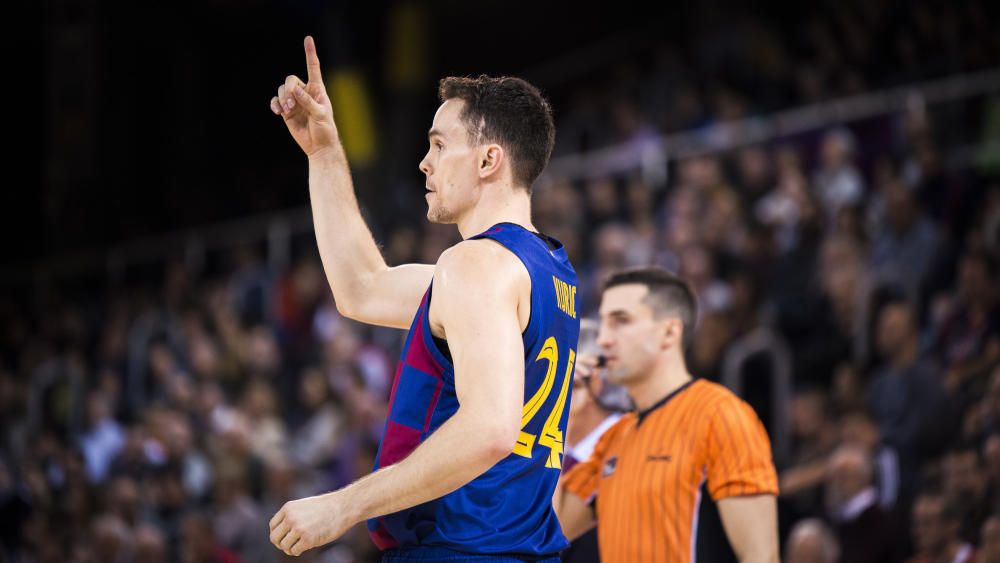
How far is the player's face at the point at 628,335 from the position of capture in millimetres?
4312

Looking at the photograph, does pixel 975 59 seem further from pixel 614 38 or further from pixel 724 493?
pixel 614 38

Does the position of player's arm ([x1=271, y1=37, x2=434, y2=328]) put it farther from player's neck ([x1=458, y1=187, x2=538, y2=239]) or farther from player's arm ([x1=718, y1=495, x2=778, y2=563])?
player's arm ([x1=718, y1=495, x2=778, y2=563])

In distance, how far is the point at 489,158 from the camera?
301 cm

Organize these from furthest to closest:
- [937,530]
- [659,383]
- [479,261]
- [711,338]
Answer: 1. [711,338]
2. [937,530]
3. [659,383]
4. [479,261]

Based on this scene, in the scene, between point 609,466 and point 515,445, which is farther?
point 609,466

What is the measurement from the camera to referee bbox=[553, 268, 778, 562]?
3.87 metres

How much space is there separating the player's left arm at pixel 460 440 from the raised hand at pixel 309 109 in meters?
0.93

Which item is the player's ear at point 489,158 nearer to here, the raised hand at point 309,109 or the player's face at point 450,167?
the player's face at point 450,167

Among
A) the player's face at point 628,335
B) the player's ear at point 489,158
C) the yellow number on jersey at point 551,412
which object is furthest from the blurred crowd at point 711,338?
the player's ear at point 489,158

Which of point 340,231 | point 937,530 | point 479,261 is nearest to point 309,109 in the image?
point 340,231

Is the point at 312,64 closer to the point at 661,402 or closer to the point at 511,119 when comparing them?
the point at 511,119

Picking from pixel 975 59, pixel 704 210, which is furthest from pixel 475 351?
pixel 975 59

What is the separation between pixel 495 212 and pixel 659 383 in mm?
1519

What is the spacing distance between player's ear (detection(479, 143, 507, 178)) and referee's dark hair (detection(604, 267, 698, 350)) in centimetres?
160
